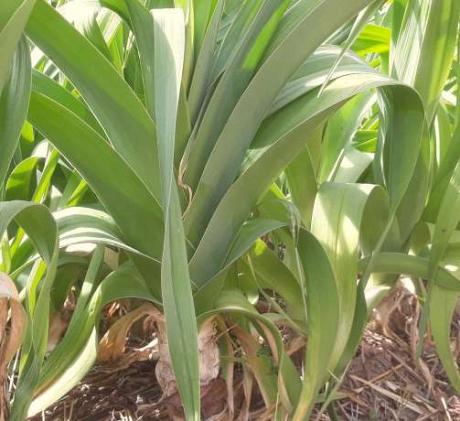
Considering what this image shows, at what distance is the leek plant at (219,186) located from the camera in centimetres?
70

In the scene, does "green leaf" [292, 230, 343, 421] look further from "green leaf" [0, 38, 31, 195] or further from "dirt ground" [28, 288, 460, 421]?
"green leaf" [0, 38, 31, 195]

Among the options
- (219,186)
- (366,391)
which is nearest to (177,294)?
(219,186)

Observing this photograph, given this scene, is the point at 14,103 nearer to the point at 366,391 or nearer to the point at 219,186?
the point at 219,186

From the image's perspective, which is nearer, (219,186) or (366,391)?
(219,186)

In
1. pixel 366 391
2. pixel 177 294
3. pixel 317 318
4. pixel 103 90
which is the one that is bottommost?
pixel 366 391

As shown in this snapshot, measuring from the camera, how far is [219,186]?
2.57 ft

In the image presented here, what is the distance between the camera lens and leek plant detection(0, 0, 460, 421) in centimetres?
70

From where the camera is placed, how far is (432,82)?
891 millimetres

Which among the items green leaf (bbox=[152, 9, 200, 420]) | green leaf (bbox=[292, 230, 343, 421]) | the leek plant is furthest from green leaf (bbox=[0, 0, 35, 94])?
green leaf (bbox=[292, 230, 343, 421])

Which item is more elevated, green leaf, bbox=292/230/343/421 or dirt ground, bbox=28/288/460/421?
green leaf, bbox=292/230/343/421

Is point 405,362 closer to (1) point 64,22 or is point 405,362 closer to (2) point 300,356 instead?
(2) point 300,356

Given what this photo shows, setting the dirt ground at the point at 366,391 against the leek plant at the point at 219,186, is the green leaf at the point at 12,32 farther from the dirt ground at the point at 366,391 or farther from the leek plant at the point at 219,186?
the dirt ground at the point at 366,391

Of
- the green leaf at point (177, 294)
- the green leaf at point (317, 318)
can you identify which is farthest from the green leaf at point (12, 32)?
the green leaf at point (317, 318)

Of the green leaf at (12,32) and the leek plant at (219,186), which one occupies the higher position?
the green leaf at (12,32)
